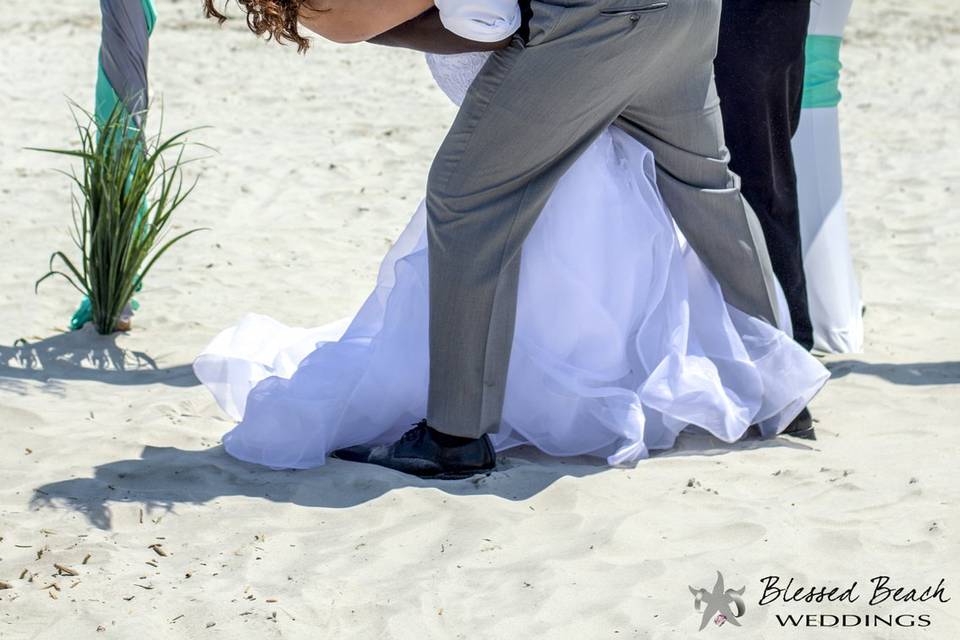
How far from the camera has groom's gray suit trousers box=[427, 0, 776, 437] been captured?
2857 millimetres

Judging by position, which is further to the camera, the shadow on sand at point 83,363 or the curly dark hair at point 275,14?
the shadow on sand at point 83,363

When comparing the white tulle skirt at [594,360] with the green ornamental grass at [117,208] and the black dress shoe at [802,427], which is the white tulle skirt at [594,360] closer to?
the black dress shoe at [802,427]

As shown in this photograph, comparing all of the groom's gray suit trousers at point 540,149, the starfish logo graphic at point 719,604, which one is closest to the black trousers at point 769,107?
the groom's gray suit trousers at point 540,149

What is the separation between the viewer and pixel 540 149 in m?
2.95

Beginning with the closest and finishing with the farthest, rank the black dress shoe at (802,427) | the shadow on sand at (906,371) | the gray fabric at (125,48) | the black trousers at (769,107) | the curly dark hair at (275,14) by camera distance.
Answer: the curly dark hair at (275,14) < the black dress shoe at (802,427) < the black trousers at (769,107) < the shadow on sand at (906,371) < the gray fabric at (125,48)

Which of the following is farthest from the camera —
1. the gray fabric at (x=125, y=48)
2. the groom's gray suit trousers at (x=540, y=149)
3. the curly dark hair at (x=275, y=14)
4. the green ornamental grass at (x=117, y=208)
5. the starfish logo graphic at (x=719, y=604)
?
the gray fabric at (x=125, y=48)

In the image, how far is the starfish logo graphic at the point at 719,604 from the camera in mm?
2371

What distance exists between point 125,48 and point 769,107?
2.05 meters

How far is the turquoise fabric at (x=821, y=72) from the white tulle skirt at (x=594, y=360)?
43.5 inches

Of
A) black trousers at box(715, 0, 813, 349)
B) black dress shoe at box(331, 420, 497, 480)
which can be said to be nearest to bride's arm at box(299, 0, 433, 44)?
black dress shoe at box(331, 420, 497, 480)

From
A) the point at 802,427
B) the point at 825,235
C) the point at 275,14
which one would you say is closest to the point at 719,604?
the point at 802,427

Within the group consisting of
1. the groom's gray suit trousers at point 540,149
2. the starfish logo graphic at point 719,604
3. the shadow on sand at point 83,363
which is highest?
the groom's gray suit trousers at point 540,149

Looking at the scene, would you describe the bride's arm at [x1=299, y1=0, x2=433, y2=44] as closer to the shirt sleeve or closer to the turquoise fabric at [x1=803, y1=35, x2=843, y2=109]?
the shirt sleeve

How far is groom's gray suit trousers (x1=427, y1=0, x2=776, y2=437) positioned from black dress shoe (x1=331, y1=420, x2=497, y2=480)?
38mm
